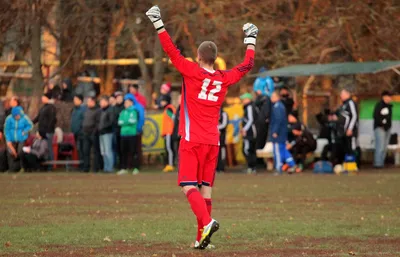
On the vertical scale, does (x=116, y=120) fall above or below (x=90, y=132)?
above

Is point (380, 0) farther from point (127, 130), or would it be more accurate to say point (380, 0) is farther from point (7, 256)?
point (7, 256)

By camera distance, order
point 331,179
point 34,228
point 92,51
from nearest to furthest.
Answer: point 34,228 < point 331,179 < point 92,51

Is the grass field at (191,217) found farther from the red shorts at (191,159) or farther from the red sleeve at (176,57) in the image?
the red sleeve at (176,57)

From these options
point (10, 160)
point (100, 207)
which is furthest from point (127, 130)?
point (100, 207)

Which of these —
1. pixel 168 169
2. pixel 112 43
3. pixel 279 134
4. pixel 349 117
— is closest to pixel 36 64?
pixel 112 43

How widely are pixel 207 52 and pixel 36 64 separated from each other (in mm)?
23646

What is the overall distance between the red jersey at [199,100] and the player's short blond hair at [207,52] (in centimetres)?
11

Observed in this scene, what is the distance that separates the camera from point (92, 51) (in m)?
37.0

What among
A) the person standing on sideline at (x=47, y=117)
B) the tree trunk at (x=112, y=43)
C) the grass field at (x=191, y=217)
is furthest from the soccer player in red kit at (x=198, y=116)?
the tree trunk at (x=112, y=43)

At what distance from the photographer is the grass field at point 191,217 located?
1272 centimetres

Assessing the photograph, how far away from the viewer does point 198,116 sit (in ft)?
41.1

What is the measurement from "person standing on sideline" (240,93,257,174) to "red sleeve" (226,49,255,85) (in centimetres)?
1716

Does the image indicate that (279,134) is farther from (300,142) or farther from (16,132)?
(16,132)

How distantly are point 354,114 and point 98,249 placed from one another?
691 inches
